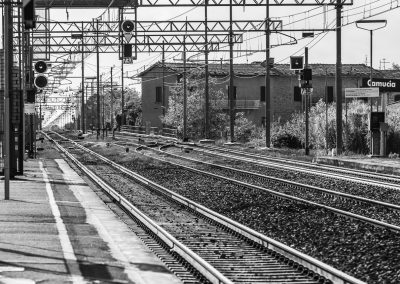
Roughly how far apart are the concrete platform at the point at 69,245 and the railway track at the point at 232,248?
727 mm

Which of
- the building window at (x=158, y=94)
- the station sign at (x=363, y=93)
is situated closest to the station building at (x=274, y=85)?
the building window at (x=158, y=94)

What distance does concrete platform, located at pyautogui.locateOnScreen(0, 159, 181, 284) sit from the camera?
1037 centimetres

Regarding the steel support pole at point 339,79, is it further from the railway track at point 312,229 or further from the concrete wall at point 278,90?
the concrete wall at point 278,90

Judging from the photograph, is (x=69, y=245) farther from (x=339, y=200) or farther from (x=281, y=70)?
(x=281, y=70)

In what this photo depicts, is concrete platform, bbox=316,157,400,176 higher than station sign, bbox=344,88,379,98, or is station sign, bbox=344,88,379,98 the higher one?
station sign, bbox=344,88,379,98

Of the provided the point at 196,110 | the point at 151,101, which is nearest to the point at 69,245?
the point at 196,110

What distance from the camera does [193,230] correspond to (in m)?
15.0

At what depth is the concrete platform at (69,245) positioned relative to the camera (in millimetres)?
10367

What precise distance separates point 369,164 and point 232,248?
66.9 ft

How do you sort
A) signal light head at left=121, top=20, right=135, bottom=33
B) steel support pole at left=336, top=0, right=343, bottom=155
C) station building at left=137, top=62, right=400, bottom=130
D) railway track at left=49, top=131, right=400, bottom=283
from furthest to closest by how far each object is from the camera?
station building at left=137, top=62, right=400, bottom=130, steel support pole at left=336, top=0, right=343, bottom=155, signal light head at left=121, top=20, right=135, bottom=33, railway track at left=49, top=131, right=400, bottom=283

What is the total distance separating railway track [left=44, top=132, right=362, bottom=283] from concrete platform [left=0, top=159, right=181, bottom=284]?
727 mm

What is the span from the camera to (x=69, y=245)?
1293 cm

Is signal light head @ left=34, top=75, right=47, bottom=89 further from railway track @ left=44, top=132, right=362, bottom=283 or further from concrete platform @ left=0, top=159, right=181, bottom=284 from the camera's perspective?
railway track @ left=44, top=132, right=362, bottom=283

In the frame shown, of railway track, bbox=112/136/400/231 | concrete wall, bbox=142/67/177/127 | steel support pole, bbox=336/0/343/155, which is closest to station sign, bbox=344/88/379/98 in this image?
steel support pole, bbox=336/0/343/155
